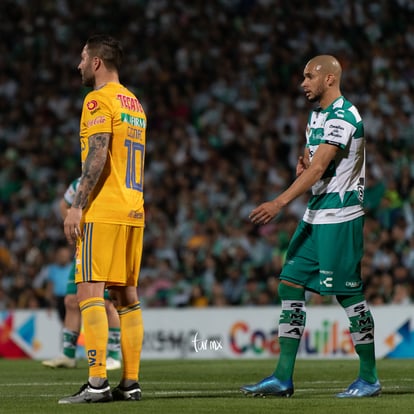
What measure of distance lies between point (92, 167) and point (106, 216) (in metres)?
0.37

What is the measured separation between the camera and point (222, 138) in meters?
21.7

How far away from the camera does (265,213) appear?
7.18m

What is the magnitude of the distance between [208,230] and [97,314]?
12.3 m

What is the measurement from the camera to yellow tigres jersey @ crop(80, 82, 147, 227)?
7512 millimetres

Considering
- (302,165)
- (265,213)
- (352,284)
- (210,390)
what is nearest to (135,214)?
(265,213)

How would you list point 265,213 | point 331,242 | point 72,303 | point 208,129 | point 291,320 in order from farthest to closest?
1. point 208,129
2. point 72,303
3. point 291,320
4. point 331,242
5. point 265,213

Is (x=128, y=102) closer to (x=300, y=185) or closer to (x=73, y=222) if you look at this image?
(x=73, y=222)

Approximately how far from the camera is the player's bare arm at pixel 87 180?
739 centimetres

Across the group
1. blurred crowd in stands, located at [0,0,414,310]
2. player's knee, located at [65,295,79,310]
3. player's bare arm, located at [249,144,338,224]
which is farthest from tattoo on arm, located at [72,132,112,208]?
blurred crowd in stands, located at [0,0,414,310]

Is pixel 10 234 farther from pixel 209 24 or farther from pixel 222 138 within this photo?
pixel 209 24

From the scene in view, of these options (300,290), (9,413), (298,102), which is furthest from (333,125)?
(298,102)

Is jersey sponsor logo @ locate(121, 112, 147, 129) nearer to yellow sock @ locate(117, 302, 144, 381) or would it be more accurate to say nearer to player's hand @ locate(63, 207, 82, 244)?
player's hand @ locate(63, 207, 82, 244)

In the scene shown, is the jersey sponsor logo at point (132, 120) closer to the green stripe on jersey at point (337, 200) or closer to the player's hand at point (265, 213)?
the player's hand at point (265, 213)

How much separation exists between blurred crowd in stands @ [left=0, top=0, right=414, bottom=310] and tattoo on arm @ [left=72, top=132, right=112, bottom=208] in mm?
9200
